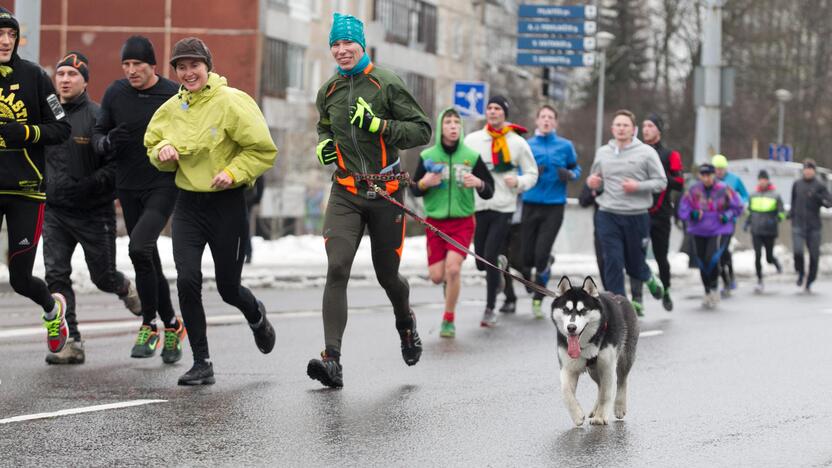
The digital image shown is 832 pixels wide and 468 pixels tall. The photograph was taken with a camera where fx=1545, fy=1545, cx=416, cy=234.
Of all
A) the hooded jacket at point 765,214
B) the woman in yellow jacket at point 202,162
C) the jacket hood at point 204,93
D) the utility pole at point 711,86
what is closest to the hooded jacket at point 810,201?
the hooded jacket at point 765,214

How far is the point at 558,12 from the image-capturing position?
33750 millimetres

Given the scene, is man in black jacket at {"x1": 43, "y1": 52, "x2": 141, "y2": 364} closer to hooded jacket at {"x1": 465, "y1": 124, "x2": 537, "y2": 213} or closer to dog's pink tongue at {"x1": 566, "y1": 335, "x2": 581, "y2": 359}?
dog's pink tongue at {"x1": 566, "y1": 335, "x2": 581, "y2": 359}

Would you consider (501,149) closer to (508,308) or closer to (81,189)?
(508,308)

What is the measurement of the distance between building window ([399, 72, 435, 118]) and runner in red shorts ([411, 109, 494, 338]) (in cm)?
4082

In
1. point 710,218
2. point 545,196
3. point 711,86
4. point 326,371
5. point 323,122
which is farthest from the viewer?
point 711,86

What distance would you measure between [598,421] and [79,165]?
4102mm

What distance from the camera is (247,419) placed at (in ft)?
24.9

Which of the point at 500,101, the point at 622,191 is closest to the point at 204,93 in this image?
→ the point at 500,101

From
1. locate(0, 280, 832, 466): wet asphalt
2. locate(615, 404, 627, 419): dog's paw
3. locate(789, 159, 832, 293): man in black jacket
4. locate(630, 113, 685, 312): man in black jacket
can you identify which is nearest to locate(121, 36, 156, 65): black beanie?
locate(0, 280, 832, 466): wet asphalt

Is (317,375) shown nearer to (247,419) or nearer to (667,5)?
(247,419)

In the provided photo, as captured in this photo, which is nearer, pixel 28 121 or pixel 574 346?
pixel 574 346

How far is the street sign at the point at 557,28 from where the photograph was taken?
3359 centimetres

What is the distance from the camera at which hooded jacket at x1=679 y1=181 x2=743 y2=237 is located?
17.5 metres

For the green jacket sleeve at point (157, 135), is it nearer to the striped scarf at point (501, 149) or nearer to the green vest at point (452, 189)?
the green vest at point (452, 189)
